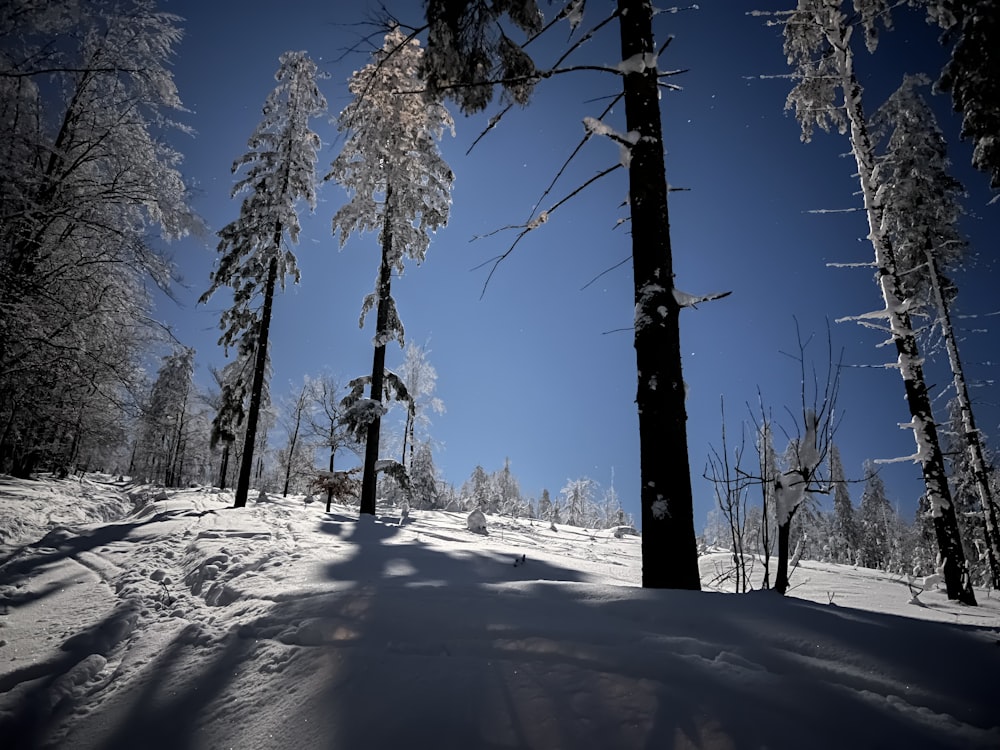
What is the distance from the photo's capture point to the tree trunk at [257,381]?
40.4 ft

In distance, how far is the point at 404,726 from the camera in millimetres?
1543

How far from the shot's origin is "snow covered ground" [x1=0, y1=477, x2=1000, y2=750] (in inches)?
58.6

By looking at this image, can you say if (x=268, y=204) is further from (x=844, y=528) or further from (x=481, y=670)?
(x=844, y=528)

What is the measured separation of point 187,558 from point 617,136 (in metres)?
6.53

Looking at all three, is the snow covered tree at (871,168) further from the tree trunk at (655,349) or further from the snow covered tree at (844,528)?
the snow covered tree at (844,528)

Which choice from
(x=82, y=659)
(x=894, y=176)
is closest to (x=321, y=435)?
(x=82, y=659)

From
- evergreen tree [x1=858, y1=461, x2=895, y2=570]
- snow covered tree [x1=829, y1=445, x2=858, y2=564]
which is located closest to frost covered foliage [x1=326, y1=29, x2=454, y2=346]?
snow covered tree [x1=829, y1=445, x2=858, y2=564]

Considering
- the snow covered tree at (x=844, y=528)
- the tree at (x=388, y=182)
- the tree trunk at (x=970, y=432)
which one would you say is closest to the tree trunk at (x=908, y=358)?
the tree trunk at (x=970, y=432)

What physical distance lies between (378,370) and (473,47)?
8.26 m

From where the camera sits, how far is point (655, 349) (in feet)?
10.8

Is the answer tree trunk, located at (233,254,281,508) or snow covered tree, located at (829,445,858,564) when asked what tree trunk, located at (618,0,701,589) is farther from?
snow covered tree, located at (829,445,858,564)

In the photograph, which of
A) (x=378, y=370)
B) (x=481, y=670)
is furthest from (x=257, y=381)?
(x=481, y=670)

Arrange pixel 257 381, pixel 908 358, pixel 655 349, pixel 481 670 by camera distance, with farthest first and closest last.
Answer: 1. pixel 257 381
2. pixel 908 358
3. pixel 655 349
4. pixel 481 670

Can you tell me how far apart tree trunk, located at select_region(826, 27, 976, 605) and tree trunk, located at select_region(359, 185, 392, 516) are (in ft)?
35.3
